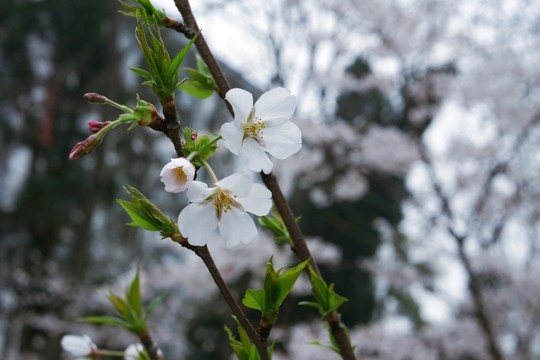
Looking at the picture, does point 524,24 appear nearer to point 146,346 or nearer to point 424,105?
point 424,105

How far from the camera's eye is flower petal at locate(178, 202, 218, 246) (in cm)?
40

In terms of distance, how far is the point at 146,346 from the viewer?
59 centimetres

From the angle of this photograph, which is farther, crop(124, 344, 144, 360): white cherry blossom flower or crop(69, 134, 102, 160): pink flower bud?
crop(124, 344, 144, 360): white cherry blossom flower

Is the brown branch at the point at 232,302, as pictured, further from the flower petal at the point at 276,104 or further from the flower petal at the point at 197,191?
the flower petal at the point at 276,104

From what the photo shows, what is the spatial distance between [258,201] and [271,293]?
0.29ft

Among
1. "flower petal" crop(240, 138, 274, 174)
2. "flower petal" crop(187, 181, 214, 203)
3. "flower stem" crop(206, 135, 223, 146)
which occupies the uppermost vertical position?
"flower stem" crop(206, 135, 223, 146)

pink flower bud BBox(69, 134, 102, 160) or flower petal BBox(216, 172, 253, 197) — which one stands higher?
pink flower bud BBox(69, 134, 102, 160)

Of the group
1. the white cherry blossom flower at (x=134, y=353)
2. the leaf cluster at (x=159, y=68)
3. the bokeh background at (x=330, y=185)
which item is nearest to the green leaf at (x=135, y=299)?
the white cherry blossom flower at (x=134, y=353)

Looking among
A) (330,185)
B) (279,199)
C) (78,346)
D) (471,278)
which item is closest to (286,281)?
(279,199)

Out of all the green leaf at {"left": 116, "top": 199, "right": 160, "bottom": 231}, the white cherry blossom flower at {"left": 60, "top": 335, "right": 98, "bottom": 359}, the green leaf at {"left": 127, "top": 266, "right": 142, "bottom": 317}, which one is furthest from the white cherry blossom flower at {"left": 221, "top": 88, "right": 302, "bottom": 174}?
the white cherry blossom flower at {"left": 60, "top": 335, "right": 98, "bottom": 359}

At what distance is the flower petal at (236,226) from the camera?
45cm

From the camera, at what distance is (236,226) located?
461 millimetres

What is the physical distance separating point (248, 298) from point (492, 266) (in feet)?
13.0

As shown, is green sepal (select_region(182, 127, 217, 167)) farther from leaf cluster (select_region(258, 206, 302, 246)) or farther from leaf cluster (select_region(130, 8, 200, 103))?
leaf cluster (select_region(258, 206, 302, 246))
